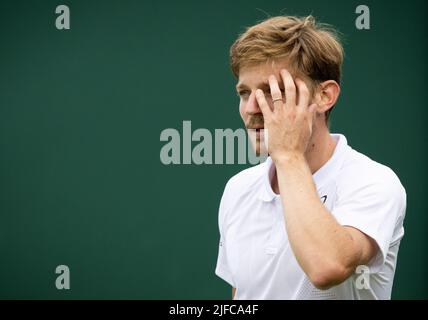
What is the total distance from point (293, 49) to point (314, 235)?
63cm

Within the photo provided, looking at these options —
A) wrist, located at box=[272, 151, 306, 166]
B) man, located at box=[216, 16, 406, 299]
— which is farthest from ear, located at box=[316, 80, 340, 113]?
wrist, located at box=[272, 151, 306, 166]

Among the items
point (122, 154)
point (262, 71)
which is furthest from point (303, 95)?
point (122, 154)

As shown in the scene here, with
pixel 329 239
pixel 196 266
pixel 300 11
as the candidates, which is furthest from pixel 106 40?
pixel 329 239

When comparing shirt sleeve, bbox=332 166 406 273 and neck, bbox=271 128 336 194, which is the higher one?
neck, bbox=271 128 336 194

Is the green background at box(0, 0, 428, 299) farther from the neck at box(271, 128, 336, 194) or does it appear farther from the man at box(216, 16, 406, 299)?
the neck at box(271, 128, 336, 194)

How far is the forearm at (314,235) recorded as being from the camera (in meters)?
1.55

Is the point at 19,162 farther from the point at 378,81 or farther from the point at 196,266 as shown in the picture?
the point at 378,81

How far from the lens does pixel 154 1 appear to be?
3803 millimetres

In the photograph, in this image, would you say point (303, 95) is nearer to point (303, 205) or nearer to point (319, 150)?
point (319, 150)

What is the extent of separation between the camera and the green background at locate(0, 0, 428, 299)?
3.79 metres

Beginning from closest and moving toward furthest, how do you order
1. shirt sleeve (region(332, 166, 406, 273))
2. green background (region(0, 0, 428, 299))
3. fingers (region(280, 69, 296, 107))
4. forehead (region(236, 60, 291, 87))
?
shirt sleeve (region(332, 166, 406, 273))
fingers (region(280, 69, 296, 107))
forehead (region(236, 60, 291, 87))
green background (region(0, 0, 428, 299))

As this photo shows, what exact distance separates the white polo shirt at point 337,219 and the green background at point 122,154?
170 cm

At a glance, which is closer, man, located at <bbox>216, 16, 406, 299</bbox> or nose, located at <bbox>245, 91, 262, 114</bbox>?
man, located at <bbox>216, 16, 406, 299</bbox>

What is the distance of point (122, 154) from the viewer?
3.81 metres
